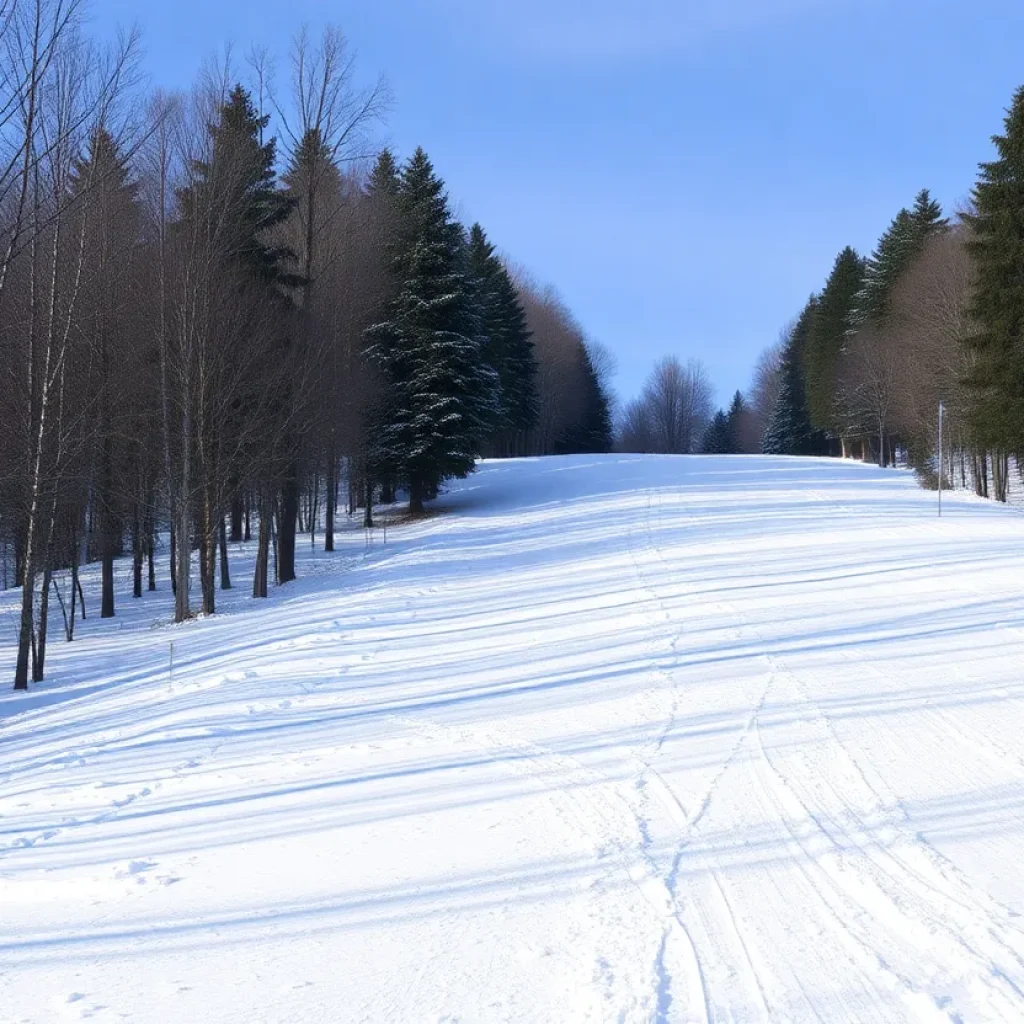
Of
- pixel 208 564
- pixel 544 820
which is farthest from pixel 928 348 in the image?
pixel 544 820

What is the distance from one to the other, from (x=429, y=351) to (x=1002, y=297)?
15883 millimetres

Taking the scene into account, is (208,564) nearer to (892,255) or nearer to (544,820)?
(544,820)

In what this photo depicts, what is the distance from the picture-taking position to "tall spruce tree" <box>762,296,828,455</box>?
67.8 meters

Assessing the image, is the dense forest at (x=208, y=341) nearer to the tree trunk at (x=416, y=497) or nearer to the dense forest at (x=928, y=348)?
the tree trunk at (x=416, y=497)

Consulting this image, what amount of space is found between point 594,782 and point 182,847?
2.52 m

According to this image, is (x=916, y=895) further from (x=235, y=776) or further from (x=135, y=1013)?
(x=235, y=776)

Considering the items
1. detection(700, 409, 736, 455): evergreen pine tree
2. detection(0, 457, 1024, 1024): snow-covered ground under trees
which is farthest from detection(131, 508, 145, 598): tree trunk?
detection(700, 409, 736, 455): evergreen pine tree

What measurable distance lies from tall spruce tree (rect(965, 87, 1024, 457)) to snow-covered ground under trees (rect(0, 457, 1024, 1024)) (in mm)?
13015

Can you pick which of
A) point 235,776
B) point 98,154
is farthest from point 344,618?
point 98,154

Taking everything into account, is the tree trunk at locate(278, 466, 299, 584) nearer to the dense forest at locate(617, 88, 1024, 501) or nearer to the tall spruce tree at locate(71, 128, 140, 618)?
the tall spruce tree at locate(71, 128, 140, 618)

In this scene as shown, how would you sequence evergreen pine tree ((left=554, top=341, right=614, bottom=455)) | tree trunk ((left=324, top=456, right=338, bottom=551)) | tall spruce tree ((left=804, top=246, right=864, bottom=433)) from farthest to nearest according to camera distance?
1. evergreen pine tree ((left=554, top=341, right=614, bottom=455))
2. tall spruce tree ((left=804, top=246, right=864, bottom=433))
3. tree trunk ((left=324, top=456, right=338, bottom=551))

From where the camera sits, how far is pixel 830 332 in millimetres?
56219

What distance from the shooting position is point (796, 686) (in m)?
8.41

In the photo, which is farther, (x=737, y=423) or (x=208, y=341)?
(x=737, y=423)
